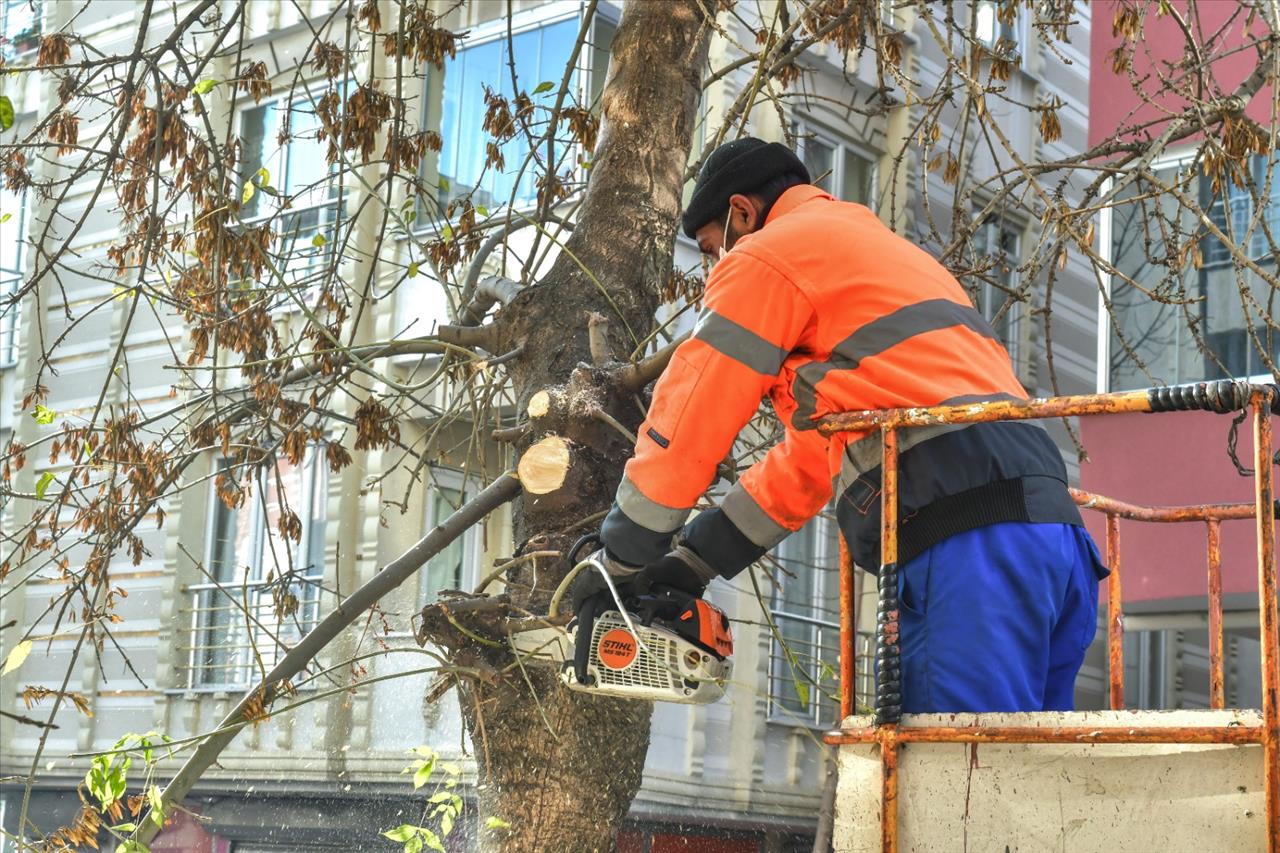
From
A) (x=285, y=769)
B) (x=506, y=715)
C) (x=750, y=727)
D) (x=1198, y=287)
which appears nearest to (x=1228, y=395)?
(x=506, y=715)

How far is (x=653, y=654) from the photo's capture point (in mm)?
3928

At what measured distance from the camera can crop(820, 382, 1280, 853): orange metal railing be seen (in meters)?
2.72

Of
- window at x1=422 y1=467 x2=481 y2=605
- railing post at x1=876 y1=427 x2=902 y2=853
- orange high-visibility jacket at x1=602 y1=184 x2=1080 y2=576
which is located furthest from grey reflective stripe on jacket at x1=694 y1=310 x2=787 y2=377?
window at x1=422 y1=467 x2=481 y2=605

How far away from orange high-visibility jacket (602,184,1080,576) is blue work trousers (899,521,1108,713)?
0.18 ft

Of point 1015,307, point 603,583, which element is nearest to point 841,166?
point 1015,307

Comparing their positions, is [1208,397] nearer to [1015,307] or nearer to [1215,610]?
[1215,610]

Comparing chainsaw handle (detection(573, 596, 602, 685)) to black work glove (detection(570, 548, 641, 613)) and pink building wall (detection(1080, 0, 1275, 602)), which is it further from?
pink building wall (detection(1080, 0, 1275, 602))

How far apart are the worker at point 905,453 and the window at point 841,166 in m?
10.2

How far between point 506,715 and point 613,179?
193 cm

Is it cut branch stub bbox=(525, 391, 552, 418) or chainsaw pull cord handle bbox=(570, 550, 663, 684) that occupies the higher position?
cut branch stub bbox=(525, 391, 552, 418)

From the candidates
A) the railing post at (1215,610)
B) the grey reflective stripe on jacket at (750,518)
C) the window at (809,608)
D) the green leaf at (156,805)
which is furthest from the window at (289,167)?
the railing post at (1215,610)

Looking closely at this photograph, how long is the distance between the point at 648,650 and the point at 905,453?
0.79m

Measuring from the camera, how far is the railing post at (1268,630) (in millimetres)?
2680

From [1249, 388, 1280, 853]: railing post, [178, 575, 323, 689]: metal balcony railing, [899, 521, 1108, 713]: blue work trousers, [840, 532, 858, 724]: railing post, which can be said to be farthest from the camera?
[178, 575, 323, 689]: metal balcony railing
